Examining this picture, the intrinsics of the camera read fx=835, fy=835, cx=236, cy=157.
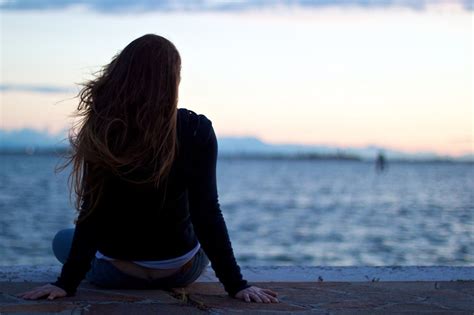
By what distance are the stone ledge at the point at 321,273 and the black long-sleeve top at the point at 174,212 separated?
2.66 ft

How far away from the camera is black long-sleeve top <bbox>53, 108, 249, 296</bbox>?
4113mm

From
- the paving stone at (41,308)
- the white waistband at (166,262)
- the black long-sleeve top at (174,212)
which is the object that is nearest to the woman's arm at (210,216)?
the black long-sleeve top at (174,212)

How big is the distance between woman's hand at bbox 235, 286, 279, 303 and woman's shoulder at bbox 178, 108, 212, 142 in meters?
0.80

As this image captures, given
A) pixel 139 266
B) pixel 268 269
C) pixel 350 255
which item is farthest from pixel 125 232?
pixel 350 255

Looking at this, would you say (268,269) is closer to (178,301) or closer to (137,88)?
(178,301)

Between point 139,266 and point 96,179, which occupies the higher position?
point 96,179

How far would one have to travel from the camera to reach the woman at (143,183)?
13.0 feet

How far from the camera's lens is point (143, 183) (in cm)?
407

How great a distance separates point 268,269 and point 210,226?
4.35 ft

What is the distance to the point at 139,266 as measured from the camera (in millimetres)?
4441

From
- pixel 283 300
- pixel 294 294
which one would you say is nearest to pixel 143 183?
pixel 283 300

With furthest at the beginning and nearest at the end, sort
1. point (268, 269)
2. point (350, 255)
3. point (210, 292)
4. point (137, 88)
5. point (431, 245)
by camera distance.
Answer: point (431, 245), point (350, 255), point (268, 269), point (210, 292), point (137, 88)

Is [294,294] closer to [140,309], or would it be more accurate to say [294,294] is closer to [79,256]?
[140,309]

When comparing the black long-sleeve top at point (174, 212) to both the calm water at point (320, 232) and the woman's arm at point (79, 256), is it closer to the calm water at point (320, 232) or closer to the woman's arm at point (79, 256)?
the woman's arm at point (79, 256)
